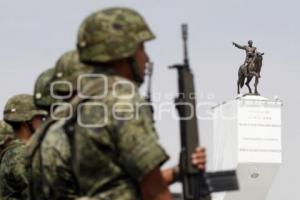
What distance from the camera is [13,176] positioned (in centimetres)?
1048

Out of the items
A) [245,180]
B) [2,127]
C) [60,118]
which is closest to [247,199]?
[245,180]

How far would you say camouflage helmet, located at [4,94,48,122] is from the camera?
35.8 ft

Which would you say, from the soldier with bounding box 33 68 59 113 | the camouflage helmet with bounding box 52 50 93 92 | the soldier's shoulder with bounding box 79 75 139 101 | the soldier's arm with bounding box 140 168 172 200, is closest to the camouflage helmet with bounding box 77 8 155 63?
the soldier's shoulder with bounding box 79 75 139 101

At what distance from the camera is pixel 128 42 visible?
6309mm

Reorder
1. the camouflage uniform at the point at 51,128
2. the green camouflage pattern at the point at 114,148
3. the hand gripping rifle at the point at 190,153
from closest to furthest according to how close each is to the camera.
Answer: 1. the green camouflage pattern at the point at 114,148
2. the hand gripping rifle at the point at 190,153
3. the camouflage uniform at the point at 51,128

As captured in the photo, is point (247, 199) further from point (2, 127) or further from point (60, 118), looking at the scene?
point (60, 118)

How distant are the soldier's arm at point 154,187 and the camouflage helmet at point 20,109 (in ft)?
15.0

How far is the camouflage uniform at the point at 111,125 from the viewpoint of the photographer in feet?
20.0

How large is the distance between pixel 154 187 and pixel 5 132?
5883 mm

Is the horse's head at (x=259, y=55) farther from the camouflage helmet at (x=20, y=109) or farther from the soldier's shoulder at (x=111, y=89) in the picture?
the soldier's shoulder at (x=111, y=89)

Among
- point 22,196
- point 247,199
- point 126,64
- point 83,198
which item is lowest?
point 247,199

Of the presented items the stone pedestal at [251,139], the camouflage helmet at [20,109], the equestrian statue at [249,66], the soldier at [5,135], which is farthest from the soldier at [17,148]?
the equestrian statue at [249,66]

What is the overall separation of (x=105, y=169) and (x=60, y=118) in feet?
2.22

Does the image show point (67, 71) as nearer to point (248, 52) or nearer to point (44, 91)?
point (44, 91)
